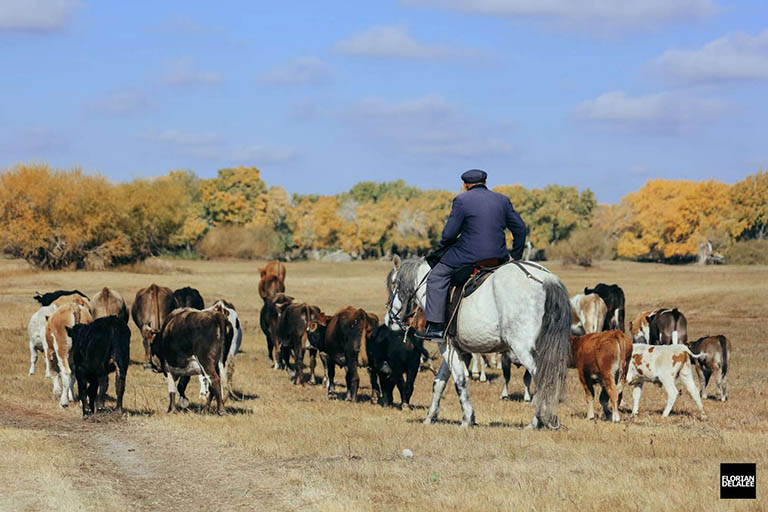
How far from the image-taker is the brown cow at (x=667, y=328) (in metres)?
21.5

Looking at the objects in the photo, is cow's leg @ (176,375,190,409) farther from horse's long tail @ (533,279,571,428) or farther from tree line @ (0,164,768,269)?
tree line @ (0,164,768,269)

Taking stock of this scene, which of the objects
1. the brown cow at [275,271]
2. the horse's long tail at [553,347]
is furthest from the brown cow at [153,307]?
the horse's long tail at [553,347]

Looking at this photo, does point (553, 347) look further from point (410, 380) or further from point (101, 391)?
point (101, 391)

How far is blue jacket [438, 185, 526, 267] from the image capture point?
12203mm

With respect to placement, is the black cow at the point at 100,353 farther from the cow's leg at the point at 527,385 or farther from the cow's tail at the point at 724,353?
the cow's tail at the point at 724,353

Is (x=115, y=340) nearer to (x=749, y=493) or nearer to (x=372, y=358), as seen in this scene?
(x=372, y=358)

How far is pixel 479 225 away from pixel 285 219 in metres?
118

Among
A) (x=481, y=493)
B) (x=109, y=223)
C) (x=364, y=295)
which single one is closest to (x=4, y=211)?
(x=109, y=223)

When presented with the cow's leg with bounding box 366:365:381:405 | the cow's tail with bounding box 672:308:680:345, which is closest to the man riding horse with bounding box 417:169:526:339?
the cow's leg with bounding box 366:365:381:405

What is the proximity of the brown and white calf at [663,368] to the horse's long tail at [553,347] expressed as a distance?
3981mm

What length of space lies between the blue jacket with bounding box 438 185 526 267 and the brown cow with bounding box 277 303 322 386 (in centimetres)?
742

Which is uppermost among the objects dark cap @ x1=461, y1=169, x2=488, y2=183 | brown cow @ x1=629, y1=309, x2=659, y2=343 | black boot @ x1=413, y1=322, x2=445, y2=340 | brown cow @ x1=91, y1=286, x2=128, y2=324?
dark cap @ x1=461, y1=169, x2=488, y2=183

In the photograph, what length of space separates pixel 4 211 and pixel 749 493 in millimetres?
59211

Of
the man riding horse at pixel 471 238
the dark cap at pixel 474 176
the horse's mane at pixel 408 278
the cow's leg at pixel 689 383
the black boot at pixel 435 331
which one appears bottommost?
the cow's leg at pixel 689 383
